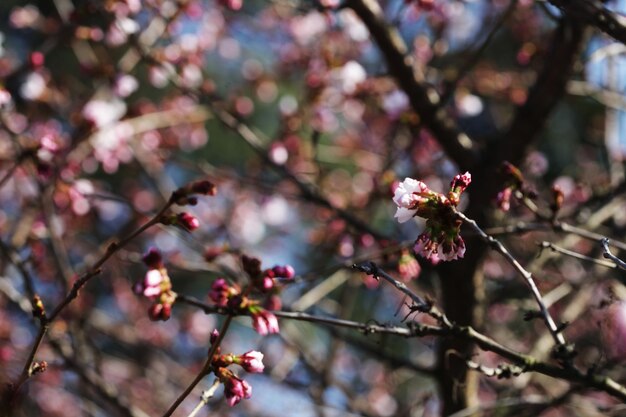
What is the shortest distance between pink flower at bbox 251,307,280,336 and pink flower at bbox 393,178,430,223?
0.41 m

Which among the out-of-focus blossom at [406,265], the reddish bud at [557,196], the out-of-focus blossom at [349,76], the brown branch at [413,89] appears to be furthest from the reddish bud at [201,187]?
the out-of-focus blossom at [349,76]

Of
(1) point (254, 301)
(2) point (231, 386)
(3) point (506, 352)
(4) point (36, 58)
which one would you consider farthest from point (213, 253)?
(4) point (36, 58)

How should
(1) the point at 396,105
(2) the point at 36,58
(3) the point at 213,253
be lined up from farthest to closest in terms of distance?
1. (1) the point at 396,105
2. (2) the point at 36,58
3. (3) the point at 213,253

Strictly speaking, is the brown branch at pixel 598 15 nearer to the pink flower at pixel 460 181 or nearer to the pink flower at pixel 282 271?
the pink flower at pixel 460 181

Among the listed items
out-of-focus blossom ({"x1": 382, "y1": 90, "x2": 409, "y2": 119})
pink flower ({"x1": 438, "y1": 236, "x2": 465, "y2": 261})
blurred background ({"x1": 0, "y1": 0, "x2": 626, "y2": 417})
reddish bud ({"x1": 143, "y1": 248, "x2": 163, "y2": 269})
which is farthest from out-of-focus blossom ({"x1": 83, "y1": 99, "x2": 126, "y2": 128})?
pink flower ({"x1": 438, "y1": 236, "x2": 465, "y2": 261})

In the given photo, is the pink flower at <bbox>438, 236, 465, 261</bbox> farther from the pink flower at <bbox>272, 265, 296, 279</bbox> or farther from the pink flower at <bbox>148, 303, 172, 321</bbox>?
the pink flower at <bbox>148, 303, 172, 321</bbox>

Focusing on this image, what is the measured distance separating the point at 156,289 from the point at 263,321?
0.26 m

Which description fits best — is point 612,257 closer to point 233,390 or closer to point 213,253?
point 233,390

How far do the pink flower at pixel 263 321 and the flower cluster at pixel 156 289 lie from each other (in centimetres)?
20

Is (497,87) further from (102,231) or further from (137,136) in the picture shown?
(102,231)

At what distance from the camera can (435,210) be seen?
147 centimetres

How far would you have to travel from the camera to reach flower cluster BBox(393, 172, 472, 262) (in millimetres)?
1470

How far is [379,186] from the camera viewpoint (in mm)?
3145

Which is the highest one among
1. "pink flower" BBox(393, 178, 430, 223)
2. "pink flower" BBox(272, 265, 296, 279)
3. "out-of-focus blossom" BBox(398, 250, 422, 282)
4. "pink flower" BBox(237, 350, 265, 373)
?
"pink flower" BBox(393, 178, 430, 223)
